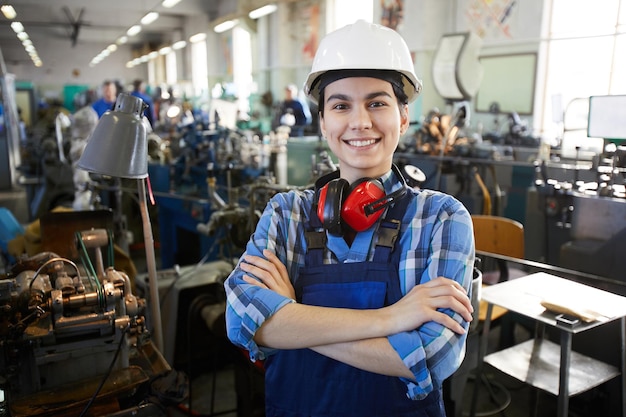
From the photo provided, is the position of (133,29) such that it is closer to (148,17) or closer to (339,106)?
(148,17)

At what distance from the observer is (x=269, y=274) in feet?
3.14

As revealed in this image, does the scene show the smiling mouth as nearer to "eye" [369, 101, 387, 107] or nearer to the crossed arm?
"eye" [369, 101, 387, 107]

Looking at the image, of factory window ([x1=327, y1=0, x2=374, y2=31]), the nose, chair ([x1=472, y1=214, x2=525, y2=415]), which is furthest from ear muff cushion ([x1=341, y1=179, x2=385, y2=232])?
factory window ([x1=327, y1=0, x2=374, y2=31])

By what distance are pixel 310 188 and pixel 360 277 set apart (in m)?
0.97

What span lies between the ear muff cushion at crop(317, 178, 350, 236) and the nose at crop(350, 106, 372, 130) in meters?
0.12

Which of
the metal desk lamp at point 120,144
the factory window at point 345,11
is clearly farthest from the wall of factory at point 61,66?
the metal desk lamp at point 120,144

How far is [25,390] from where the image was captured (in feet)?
4.31

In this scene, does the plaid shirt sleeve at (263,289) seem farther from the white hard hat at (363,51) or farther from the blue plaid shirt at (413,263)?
the white hard hat at (363,51)

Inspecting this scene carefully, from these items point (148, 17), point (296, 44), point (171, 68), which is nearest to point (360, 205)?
point (148, 17)

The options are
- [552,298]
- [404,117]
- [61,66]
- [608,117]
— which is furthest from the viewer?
[61,66]

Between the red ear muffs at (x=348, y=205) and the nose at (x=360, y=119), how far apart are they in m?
0.11

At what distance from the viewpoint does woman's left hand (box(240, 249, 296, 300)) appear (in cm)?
95

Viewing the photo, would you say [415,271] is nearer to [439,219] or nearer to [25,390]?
[439,219]

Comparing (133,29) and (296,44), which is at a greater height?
(133,29)
